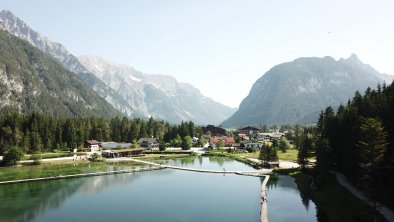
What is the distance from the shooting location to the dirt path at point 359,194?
173 ft

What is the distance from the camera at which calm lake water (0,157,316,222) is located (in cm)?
6461

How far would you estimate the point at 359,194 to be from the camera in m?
65.5

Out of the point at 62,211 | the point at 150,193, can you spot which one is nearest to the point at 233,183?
the point at 150,193

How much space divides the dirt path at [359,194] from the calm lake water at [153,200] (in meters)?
8.51

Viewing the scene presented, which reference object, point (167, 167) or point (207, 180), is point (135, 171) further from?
point (207, 180)

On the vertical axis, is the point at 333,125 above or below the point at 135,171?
above

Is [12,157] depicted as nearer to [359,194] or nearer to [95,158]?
[95,158]

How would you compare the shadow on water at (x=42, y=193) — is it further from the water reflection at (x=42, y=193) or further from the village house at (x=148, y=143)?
the village house at (x=148, y=143)

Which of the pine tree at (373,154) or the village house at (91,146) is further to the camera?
the village house at (91,146)

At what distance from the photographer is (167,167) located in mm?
126312

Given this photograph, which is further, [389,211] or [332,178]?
[332,178]

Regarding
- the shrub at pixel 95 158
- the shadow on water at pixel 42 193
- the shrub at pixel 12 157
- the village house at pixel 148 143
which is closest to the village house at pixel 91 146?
the shrub at pixel 95 158

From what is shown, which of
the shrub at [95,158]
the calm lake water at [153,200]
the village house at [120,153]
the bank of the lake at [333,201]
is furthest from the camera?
the village house at [120,153]

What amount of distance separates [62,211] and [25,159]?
70.9 metres
